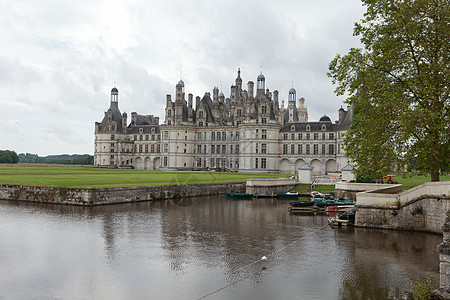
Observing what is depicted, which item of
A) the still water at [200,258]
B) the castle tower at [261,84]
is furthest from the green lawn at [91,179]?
the castle tower at [261,84]

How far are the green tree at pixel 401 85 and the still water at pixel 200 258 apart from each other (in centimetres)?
504

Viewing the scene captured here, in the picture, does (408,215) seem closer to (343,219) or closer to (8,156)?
(343,219)

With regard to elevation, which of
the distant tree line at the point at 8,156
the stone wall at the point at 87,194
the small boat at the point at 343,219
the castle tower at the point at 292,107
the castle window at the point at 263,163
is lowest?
the small boat at the point at 343,219

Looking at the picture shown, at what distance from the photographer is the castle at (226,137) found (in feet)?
253

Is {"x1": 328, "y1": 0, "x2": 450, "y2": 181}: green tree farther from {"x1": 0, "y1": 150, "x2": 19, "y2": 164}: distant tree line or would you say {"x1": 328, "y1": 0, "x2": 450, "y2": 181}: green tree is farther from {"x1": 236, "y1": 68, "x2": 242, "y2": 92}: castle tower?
{"x1": 0, "y1": 150, "x2": 19, "y2": 164}: distant tree line

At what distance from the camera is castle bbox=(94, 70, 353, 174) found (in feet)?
253

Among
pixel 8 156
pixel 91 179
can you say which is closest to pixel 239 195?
pixel 91 179

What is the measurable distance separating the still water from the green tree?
16.5 feet

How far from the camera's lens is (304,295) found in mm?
13164

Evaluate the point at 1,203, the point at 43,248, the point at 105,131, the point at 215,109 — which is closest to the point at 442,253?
the point at 43,248

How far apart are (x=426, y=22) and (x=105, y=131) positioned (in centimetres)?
8470

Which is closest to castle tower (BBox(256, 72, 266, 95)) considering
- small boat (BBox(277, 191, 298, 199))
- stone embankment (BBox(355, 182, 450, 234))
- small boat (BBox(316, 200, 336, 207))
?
small boat (BBox(277, 191, 298, 199))

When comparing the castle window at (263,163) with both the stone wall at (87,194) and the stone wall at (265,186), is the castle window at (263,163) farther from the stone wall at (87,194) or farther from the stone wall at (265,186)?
the stone wall at (87,194)

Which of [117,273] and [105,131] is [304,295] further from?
[105,131]
